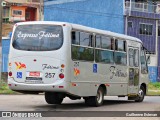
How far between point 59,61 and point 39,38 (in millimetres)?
1194

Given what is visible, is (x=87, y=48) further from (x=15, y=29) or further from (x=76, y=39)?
(x=15, y=29)

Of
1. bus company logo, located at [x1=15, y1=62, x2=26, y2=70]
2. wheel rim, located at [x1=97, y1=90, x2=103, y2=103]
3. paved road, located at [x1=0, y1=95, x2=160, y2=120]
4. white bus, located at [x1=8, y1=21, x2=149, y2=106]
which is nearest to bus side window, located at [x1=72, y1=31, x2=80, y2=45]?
white bus, located at [x1=8, y1=21, x2=149, y2=106]

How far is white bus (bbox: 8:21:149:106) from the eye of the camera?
16.7m

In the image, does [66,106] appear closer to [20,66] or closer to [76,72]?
[76,72]

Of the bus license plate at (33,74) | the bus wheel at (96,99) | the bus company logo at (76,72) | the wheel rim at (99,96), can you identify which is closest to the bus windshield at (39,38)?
the bus license plate at (33,74)

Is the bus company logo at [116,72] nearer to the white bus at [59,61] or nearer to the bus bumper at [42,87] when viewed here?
the white bus at [59,61]

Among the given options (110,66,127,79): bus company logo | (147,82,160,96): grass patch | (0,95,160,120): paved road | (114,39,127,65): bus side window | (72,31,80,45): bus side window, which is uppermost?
(72,31,80,45): bus side window

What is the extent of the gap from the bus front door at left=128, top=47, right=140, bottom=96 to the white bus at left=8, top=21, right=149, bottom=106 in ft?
7.81

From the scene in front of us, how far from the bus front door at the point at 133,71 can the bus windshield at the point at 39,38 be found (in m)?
5.75

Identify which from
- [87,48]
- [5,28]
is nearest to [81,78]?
[87,48]

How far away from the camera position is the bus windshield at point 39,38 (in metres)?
16.9

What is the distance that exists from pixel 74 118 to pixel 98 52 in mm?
5131

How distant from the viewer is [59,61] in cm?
A: 1662

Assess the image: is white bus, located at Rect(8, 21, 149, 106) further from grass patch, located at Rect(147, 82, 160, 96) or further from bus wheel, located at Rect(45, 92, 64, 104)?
grass patch, located at Rect(147, 82, 160, 96)
